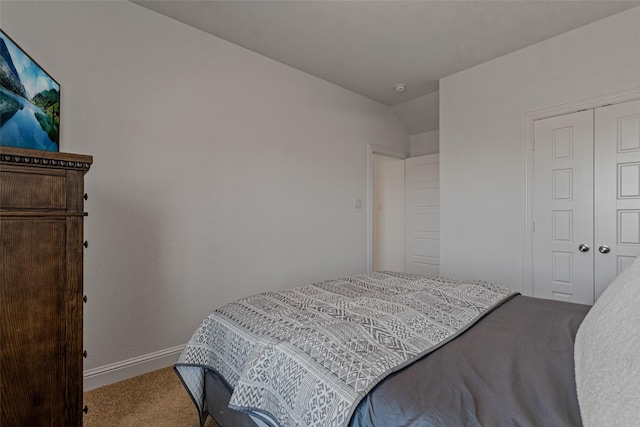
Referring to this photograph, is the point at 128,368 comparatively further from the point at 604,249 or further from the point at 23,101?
the point at 604,249

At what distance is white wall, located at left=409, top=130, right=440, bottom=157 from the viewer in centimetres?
422

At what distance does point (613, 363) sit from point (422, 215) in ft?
12.4

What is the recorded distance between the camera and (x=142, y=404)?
1.83 meters

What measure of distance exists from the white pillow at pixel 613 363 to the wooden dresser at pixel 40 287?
4.59 ft

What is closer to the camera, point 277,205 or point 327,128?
point 277,205

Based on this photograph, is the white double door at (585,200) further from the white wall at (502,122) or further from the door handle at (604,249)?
the white wall at (502,122)

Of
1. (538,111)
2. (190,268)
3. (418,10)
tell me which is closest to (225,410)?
(190,268)

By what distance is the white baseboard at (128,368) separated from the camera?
2004mm

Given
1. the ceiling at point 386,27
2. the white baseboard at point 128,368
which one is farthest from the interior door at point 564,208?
the white baseboard at point 128,368

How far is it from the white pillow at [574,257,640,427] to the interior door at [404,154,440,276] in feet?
10.9

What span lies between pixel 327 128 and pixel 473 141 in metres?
1.51

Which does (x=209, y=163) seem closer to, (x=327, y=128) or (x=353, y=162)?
(x=327, y=128)

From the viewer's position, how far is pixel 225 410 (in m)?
1.32

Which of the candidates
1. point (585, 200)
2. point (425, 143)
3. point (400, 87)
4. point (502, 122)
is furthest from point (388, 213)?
point (585, 200)
